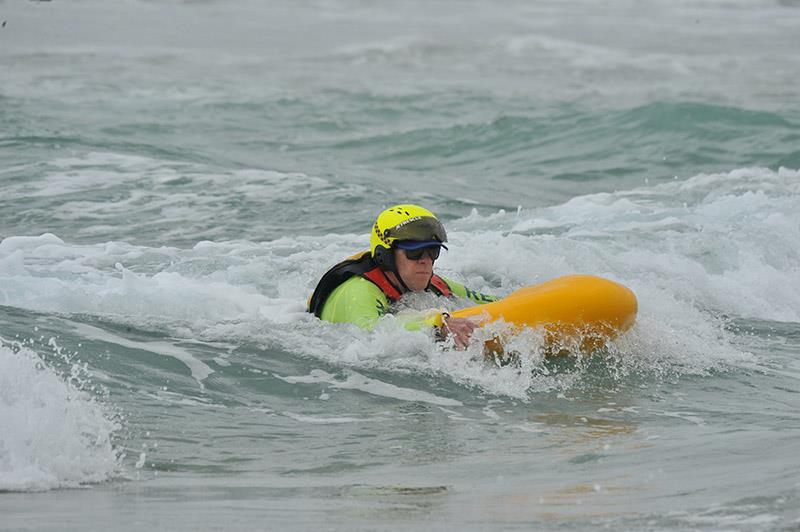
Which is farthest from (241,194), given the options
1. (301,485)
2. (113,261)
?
(301,485)

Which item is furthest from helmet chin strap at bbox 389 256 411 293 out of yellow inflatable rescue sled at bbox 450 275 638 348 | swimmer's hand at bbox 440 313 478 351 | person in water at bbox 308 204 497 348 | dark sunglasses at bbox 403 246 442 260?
swimmer's hand at bbox 440 313 478 351

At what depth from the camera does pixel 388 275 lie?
24.2 feet

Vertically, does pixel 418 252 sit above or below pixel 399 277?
above

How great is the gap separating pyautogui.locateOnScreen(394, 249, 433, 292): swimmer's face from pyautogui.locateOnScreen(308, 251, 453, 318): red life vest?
94 millimetres

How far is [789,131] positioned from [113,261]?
38.3ft

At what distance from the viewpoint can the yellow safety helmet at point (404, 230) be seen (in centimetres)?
714

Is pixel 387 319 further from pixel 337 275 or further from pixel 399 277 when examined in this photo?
pixel 337 275

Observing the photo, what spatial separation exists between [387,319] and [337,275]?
0.55m

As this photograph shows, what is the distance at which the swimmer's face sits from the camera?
284 inches

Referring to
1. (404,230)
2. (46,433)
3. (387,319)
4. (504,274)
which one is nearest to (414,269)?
(404,230)

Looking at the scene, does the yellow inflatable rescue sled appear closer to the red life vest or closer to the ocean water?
the ocean water

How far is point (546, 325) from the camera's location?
7.06 m

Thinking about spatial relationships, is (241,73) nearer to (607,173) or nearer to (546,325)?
(607,173)

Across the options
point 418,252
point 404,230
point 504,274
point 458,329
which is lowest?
point 504,274
